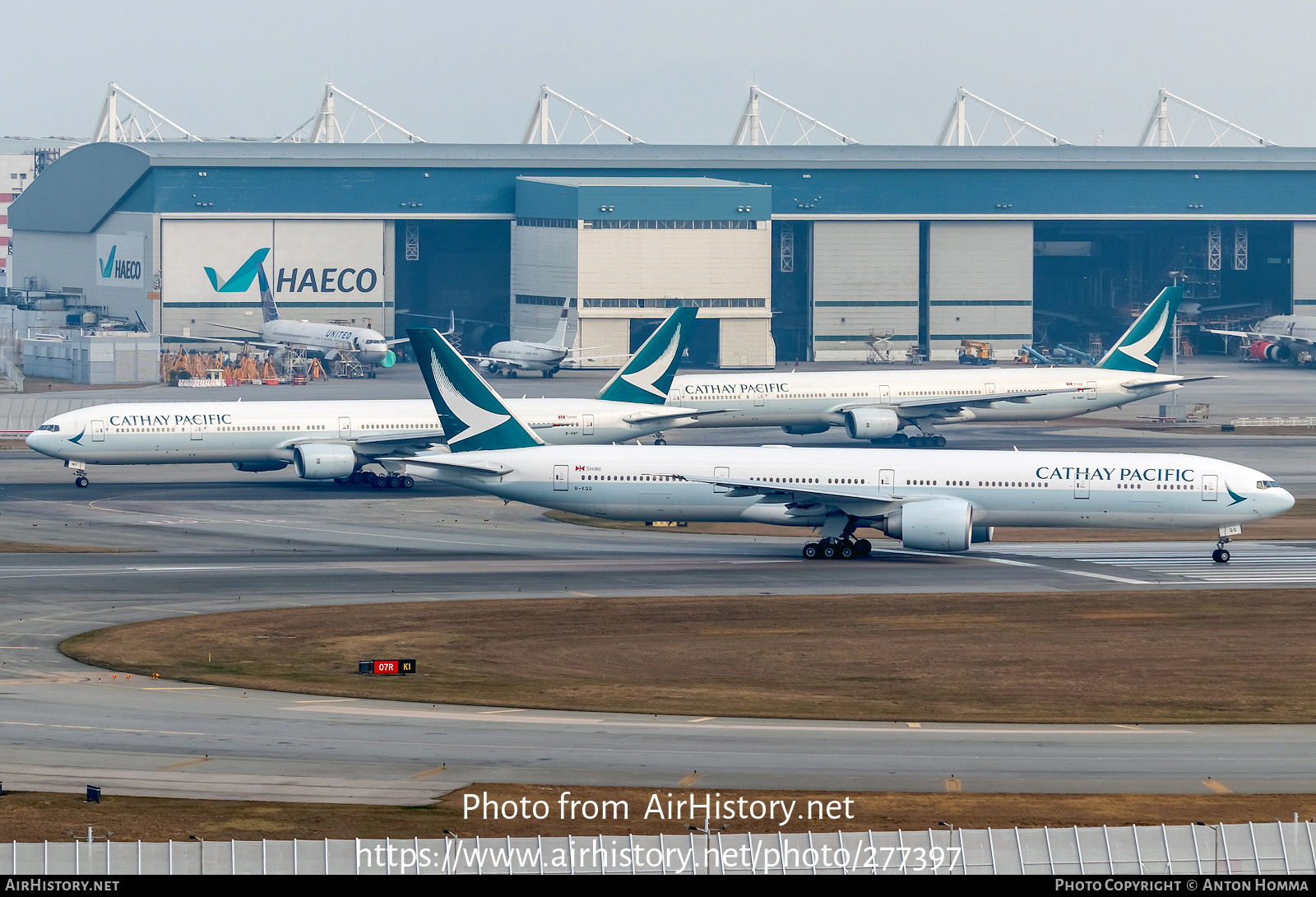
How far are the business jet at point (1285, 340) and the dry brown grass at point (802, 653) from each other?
377 feet

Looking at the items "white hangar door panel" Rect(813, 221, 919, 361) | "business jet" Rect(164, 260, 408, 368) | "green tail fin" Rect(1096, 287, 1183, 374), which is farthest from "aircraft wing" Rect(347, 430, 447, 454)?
"white hangar door panel" Rect(813, 221, 919, 361)

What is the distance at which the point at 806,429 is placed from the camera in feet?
353

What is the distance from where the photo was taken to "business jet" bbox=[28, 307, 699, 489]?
85375 mm

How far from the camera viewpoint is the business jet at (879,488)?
6438cm

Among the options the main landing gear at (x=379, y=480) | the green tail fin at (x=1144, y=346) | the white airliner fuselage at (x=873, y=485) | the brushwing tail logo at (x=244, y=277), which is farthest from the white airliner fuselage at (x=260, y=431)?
the brushwing tail logo at (x=244, y=277)

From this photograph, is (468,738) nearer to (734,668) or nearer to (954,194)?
(734,668)

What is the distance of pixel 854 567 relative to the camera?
64.1 m

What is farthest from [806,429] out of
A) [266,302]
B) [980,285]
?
[980,285]

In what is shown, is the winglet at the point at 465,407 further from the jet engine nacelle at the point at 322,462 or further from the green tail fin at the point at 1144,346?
the green tail fin at the point at 1144,346

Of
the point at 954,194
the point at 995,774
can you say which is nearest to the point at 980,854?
the point at 995,774

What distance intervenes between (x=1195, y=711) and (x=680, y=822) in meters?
17.2

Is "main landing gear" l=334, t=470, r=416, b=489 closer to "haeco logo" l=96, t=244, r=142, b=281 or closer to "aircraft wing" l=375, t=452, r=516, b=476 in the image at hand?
"aircraft wing" l=375, t=452, r=516, b=476

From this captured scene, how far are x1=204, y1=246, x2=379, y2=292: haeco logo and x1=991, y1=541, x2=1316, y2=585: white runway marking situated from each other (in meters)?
108

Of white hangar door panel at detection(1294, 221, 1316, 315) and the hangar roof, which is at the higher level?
the hangar roof
